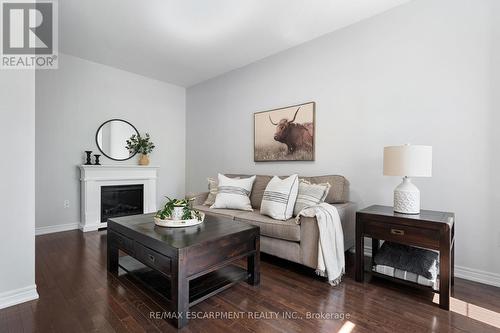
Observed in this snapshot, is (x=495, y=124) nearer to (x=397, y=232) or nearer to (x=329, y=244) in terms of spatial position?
(x=397, y=232)

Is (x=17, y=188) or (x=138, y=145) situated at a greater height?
(x=138, y=145)

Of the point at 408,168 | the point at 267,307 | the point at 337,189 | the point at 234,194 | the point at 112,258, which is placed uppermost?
the point at 408,168

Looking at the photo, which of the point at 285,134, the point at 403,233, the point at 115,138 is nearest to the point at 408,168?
the point at 403,233

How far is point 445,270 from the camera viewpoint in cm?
176

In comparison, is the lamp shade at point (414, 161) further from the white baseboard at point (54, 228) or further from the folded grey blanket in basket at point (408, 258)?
the white baseboard at point (54, 228)

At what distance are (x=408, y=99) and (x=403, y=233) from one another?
139 centimetres

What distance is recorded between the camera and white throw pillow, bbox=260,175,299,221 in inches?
99.6

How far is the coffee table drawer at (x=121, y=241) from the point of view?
2.00 metres

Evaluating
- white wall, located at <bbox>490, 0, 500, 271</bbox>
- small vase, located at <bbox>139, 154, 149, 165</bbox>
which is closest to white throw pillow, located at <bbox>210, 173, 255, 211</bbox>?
small vase, located at <bbox>139, 154, 149, 165</bbox>

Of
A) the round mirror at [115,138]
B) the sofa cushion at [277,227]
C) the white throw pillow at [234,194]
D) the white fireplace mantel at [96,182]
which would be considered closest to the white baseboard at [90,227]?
the white fireplace mantel at [96,182]

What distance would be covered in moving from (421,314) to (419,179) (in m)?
1.28

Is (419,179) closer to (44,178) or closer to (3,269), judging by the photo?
(3,269)

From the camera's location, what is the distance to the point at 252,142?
3.96m

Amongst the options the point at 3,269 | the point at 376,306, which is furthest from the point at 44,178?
the point at 376,306
